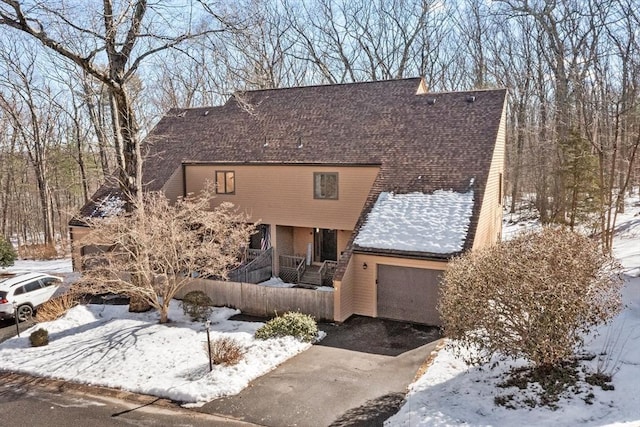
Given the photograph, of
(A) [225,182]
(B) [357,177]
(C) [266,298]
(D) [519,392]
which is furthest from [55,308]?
(D) [519,392]

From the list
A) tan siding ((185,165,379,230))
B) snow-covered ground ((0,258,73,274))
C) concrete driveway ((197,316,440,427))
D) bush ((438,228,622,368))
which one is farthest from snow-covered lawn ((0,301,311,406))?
snow-covered ground ((0,258,73,274))

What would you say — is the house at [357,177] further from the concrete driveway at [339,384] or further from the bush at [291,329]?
the concrete driveway at [339,384]

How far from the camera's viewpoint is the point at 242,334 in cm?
1315

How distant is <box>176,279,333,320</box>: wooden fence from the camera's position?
14.7m

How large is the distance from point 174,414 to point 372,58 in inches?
1271

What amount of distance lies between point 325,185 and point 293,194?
1.52 meters

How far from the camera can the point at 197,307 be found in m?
14.7

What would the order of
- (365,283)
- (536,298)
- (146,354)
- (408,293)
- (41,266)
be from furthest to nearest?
(41,266) < (365,283) < (408,293) < (146,354) < (536,298)

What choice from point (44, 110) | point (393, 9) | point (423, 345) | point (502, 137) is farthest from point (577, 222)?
point (44, 110)

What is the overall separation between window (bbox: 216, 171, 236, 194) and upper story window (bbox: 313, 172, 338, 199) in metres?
4.12

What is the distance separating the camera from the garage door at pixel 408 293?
14180 mm

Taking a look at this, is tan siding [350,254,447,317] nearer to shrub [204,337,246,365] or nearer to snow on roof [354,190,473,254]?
snow on roof [354,190,473,254]

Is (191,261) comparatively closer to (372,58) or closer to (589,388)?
(589,388)

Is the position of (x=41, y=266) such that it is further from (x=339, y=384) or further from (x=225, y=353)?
(x=339, y=384)
